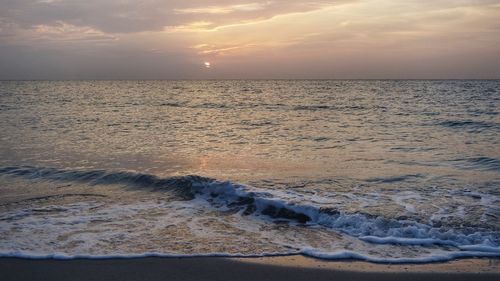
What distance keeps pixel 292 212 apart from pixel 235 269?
300cm

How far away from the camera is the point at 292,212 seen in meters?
8.87

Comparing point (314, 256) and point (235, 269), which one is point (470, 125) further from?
point (235, 269)

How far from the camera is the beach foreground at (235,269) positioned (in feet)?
18.8

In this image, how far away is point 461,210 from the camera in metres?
8.64

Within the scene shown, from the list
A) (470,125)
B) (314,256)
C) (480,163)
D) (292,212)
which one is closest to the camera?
(314,256)

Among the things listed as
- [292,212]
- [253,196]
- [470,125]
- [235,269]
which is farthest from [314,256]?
[470,125]

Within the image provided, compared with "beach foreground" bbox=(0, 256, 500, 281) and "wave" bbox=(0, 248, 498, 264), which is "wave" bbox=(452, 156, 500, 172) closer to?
"wave" bbox=(0, 248, 498, 264)

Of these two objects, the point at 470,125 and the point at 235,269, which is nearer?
the point at 235,269

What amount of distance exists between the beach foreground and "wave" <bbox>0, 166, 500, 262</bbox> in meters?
0.62

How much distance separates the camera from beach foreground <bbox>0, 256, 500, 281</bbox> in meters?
5.73

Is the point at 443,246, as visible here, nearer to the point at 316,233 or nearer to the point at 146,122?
the point at 316,233

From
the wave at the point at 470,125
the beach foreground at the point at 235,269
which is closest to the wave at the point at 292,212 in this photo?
the beach foreground at the point at 235,269

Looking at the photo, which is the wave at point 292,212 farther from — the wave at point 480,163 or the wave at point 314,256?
the wave at point 480,163

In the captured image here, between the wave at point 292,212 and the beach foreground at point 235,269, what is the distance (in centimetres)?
62
